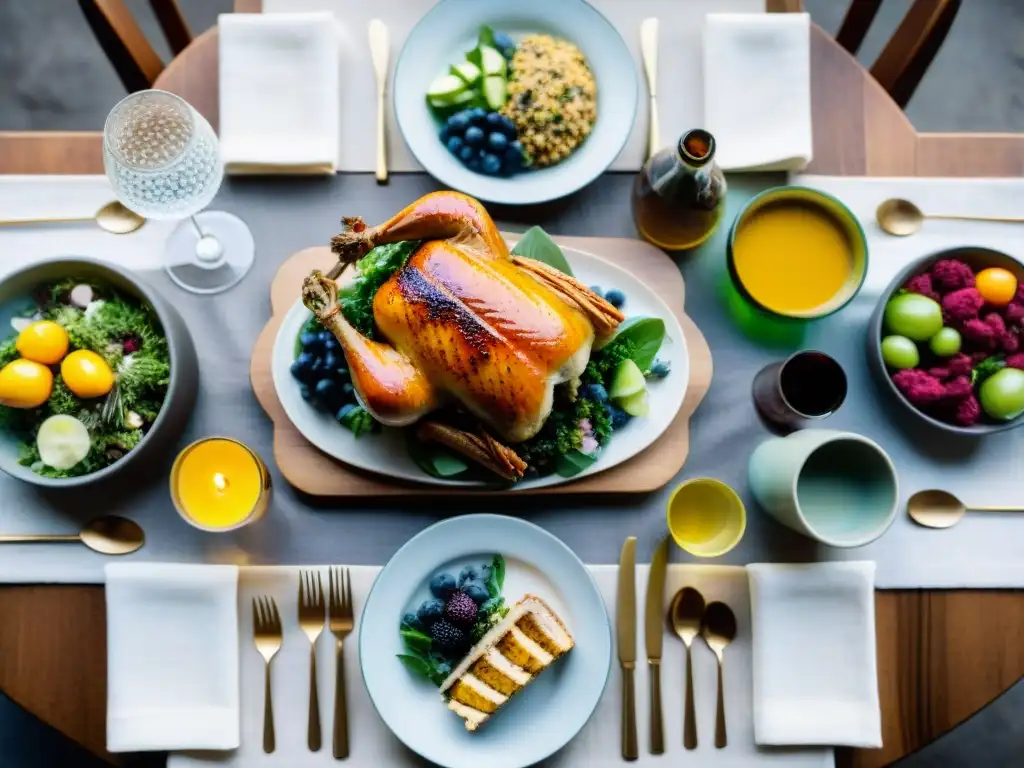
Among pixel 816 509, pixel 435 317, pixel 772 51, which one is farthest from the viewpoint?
pixel 772 51

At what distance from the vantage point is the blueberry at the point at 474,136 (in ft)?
4.54

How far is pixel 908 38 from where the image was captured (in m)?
1.50

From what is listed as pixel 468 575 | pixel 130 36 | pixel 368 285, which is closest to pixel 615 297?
pixel 368 285

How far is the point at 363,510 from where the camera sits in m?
1.39

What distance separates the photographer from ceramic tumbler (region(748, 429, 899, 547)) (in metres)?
1.26

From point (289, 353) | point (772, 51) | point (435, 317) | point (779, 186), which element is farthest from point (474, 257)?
point (772, 51)

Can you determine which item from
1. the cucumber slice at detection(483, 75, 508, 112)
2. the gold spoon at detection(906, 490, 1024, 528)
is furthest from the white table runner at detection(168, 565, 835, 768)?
the cucumber slice at detection(483, 75, 508, 112)

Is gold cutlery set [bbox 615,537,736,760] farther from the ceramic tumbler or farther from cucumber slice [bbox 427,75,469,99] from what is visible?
cucumber slice [bbox 427,75,469,99]

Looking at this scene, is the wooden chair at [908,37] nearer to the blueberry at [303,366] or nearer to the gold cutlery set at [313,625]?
the blueberry at [303,366]

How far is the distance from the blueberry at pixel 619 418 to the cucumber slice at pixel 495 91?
0.54 meters

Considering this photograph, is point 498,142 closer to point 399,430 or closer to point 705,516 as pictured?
point 399,430

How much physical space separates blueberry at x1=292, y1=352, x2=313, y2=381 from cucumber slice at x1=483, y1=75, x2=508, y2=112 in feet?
1.68

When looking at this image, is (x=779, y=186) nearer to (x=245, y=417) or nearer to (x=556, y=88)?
(x=556, y=88)

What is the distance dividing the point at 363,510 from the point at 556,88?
0.76m
